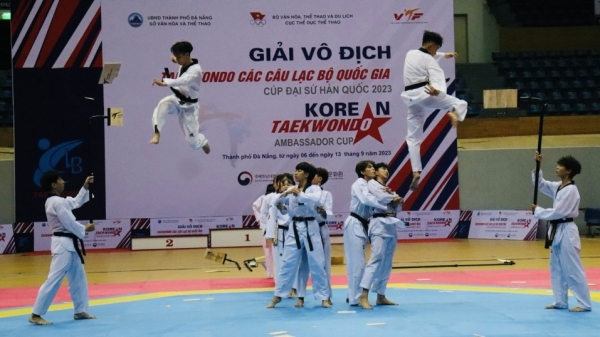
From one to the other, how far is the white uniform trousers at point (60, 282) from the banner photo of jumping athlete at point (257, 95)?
9080 mm

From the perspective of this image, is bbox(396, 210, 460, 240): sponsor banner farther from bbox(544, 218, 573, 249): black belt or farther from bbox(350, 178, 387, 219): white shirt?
bbox(544, 218, 573, 249): black belt

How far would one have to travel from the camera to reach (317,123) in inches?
800

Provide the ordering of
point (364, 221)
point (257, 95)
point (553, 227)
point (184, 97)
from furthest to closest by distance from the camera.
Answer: point (257, 95) < point (364, 221) < point (553, 227) < point (184, 97)

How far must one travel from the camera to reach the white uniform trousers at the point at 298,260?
1149 cm

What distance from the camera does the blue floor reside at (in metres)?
9.54

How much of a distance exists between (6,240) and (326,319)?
12.0 m

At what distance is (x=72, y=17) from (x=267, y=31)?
445cm

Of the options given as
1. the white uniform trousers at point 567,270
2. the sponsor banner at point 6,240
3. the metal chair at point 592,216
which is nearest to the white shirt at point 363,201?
the white uniform trousers at point 567,270

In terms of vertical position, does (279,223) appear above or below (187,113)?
below

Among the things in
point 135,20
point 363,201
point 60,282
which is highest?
point 135,20

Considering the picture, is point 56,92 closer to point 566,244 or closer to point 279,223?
point 279,223

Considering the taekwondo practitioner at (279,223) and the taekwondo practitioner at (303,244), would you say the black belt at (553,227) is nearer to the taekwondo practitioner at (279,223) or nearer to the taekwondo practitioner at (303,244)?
the taekwondo practitioner at (303,244)

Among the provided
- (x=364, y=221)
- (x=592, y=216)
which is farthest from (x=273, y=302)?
(x=592, y=216)

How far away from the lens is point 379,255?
1132 centimetres
